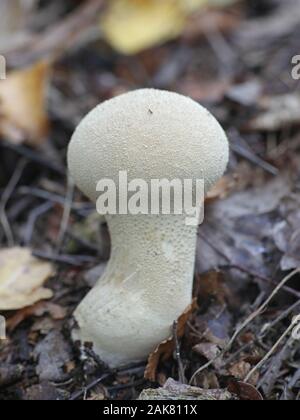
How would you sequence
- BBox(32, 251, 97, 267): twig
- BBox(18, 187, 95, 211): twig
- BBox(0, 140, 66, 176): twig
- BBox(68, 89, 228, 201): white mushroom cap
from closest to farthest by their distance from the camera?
BBox(68, 89, 228, 201): white mushroom cap, BBox(32, 251, 97, 267): twig, BBox(18, 187, 95, 211): twig, BBox(0, 140, 66, 176): twig

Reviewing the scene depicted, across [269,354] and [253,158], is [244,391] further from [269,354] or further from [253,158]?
[253,158]

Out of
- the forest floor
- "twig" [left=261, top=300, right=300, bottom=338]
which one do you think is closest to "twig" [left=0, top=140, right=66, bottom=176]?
the forest floor

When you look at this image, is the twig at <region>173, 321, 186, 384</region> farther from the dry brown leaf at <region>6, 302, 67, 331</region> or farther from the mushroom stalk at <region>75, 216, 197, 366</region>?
the dry brown leaf at <region>6, 302, 67, 331</region>

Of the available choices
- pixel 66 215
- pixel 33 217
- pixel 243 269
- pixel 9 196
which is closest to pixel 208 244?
pixel 243 269

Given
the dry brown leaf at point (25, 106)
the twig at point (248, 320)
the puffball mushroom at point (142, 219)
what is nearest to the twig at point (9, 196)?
the dry brown leaf at point (25, 106)

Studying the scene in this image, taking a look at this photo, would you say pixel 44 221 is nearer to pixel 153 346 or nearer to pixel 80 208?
pixel 80 208
